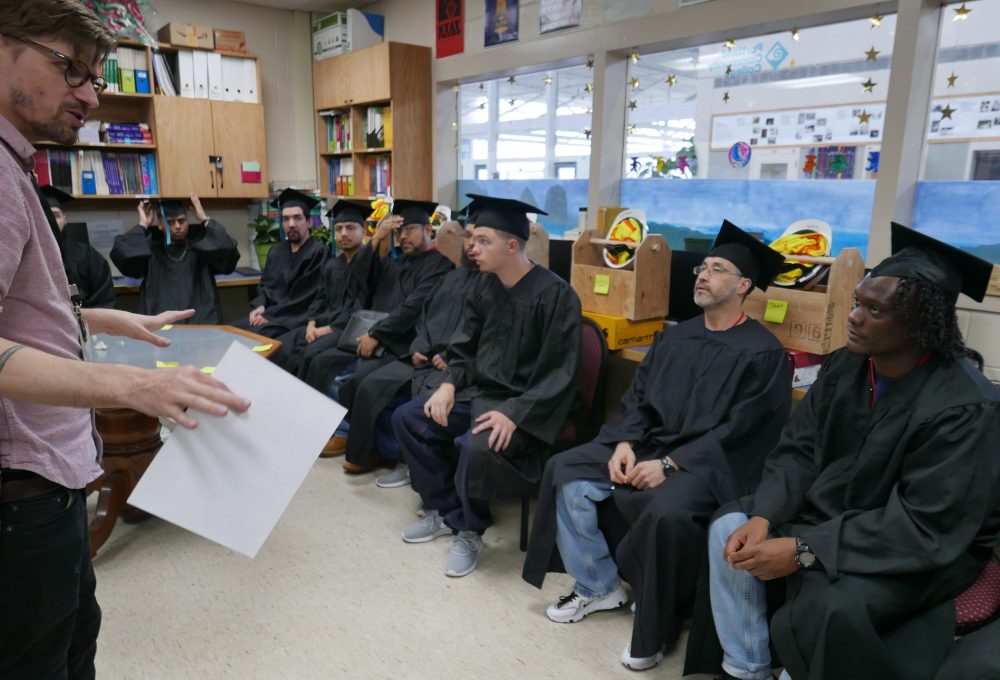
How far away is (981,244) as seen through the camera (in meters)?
2.63

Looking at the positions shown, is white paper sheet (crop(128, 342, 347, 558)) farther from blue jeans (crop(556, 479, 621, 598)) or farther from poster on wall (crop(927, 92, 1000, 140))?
poster on wall (crop(927, 92, 1000, 140))

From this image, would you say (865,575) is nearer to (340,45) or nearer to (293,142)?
(340,45)

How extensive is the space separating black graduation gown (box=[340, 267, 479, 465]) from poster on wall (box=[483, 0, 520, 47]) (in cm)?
185

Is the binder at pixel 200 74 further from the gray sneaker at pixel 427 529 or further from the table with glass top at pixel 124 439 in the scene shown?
the gray sneaker at pixel 427 529

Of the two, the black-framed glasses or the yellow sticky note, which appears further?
the yellow sticky note

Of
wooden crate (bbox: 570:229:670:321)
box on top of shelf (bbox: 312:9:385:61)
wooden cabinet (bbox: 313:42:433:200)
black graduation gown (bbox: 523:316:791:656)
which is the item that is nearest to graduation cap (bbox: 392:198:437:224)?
wooden crate (bbox: 570:229:670:321)

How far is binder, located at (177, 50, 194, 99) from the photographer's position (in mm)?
5141

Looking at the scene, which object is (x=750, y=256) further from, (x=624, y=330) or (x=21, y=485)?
(x=21, y=485)

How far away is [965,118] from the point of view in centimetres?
266

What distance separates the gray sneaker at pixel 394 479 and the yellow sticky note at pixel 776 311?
1.91 meters

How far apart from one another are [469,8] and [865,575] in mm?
4356

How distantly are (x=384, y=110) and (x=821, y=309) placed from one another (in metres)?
3.83

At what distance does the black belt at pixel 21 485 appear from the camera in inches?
40.9

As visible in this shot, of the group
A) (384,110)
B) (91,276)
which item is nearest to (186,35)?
(384,110)
